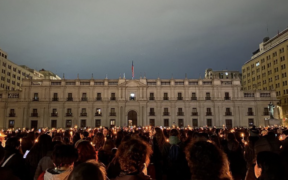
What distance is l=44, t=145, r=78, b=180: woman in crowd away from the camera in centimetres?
341

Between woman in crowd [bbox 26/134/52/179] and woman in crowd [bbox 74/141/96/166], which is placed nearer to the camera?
woman in crowd [bbox 74/141/96/166]

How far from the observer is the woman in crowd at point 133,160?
3121mm

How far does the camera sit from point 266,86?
6322cm

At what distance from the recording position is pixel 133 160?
10.4 ft

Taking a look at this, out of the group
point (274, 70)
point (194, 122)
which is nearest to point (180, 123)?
point (194, 122)

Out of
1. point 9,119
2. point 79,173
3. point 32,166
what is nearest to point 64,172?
point 79,173

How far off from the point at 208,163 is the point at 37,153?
A: 14.1ft

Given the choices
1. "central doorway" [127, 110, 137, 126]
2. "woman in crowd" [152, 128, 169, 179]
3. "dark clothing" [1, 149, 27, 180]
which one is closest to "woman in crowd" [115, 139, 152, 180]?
"dark clothing" [1, 149, 27, 180]

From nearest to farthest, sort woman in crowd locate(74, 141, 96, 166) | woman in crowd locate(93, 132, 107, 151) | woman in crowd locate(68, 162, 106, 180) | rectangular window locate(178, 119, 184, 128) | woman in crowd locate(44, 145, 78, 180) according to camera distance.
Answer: woman in crowd locate(68, 162, 106, 180) → woman in crowd locate(44, 145, 78, 180) → woman in crowd locate(74, 141, 96, 166) → woman in crowd locate(93, 132, 107, 151) → rectangular window locate(178, 119, 184, 128)

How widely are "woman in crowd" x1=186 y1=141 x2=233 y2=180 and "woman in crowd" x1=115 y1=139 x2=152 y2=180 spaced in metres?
0.74

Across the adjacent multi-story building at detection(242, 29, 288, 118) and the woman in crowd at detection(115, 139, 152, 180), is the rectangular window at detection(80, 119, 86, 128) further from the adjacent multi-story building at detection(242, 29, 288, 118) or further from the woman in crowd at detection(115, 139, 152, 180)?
the woman in crowd at detection(115, 139, 152, 180)

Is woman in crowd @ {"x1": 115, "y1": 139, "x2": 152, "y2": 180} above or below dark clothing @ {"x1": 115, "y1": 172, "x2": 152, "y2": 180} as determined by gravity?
above

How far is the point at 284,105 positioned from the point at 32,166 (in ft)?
199

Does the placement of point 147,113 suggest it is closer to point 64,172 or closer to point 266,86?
point 266,86
